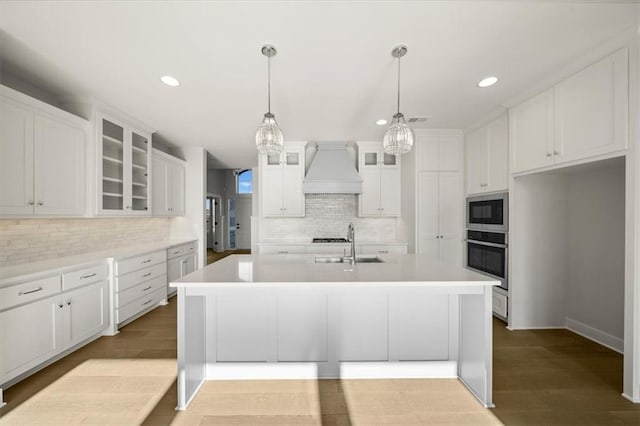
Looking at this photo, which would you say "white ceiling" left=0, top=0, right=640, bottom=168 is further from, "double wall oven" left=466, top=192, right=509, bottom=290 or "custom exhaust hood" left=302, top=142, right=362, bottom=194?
"custom exhaust hood" left=302, top=142, right=362, bottom=194

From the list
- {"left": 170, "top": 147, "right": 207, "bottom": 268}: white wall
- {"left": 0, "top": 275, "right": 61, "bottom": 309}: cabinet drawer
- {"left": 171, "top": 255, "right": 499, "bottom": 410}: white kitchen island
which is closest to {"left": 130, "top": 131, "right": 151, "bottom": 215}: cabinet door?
{"left": 170, "top": 147, "right": 207, "bottom": 268}: white wall

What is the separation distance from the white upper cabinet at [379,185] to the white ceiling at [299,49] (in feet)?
4.83

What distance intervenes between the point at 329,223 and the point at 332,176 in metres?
0.94

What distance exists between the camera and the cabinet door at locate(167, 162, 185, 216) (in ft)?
15.0

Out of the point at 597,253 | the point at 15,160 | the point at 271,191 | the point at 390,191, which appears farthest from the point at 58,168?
the point at 597,253

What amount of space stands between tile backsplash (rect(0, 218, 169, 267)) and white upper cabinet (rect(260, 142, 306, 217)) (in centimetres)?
203

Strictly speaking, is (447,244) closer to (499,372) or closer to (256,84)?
(499,372)


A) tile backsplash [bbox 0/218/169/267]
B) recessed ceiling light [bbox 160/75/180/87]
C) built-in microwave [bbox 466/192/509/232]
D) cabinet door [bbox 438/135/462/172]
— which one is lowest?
tile backsplash [bbox 0/218/169/267]

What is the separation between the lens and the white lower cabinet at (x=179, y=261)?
422cm

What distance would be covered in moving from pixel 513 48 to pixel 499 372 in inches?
103

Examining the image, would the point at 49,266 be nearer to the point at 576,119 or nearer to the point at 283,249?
the point at 283,249

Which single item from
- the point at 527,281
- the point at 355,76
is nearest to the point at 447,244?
the point at 527,281

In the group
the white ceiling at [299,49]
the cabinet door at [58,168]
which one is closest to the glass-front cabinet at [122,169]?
the cabinet door at [58,168]

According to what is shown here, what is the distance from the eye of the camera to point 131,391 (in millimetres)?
2062
